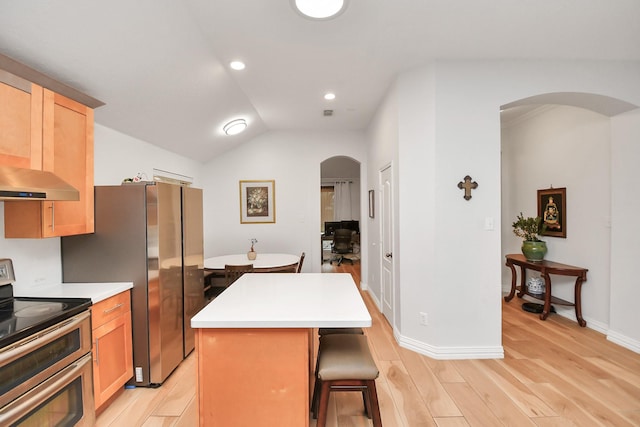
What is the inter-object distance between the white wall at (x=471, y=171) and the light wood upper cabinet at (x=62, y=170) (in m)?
2.86

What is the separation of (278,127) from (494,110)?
3.30 m

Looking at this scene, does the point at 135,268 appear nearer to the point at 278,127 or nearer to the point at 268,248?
the point at 268,248

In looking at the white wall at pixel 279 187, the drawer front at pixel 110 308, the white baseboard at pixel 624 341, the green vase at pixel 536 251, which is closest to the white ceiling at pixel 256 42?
the drawer front at pixel 110 308

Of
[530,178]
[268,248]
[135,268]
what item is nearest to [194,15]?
[135,268]

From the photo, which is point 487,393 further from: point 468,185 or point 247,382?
point 247,382

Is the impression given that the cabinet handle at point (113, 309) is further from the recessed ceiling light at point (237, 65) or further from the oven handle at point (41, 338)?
the recessed ceiling light at point (237, 65)

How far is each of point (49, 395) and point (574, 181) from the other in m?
5.16

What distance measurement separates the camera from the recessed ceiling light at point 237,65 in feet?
9.23

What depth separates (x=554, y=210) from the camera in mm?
3812

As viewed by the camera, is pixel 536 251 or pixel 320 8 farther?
pixel 536 251

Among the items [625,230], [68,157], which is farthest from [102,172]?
[625,230]

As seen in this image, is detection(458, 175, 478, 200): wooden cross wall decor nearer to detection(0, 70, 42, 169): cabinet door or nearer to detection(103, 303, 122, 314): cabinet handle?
detection(103, 303, 122, 314): cabinet handle

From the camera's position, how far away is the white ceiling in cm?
181

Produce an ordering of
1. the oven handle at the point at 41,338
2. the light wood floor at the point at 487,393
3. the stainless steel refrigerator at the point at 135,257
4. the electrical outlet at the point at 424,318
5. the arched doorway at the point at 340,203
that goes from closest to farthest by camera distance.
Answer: the oven handle at the point at 41,338, the light wood floor at the point at 487,393, the stainless steel refrigerator at the point at 135,257, the electrical outlet at the point at 424,318, the arched doorway at the point at 340,203
